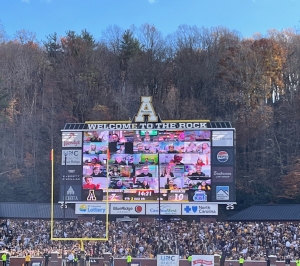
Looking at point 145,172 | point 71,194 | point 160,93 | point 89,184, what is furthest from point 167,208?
point 160,93

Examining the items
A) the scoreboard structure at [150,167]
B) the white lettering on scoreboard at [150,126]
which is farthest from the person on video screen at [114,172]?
the white lettering on scoreboard at [150,126]

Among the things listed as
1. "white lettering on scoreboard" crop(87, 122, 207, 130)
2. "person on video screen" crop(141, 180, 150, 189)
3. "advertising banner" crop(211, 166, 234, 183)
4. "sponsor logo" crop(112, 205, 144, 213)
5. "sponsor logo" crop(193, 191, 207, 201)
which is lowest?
"sponsor logo" crop(112, 205, 144, 213)

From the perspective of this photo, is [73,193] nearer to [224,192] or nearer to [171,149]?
[171,149]

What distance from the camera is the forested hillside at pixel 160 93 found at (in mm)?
38750

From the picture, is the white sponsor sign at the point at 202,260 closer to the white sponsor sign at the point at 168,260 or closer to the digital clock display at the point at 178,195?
the white sponsor sign at the point at 168,260

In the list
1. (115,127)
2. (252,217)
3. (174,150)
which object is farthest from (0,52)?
(252,217)

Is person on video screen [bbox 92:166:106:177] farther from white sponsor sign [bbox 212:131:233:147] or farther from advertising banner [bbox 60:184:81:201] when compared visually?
white sponsor sign [bbox 212:131:233:147]

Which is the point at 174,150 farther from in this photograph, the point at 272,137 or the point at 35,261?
the point at 272,137

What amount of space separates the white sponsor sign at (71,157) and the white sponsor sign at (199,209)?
6.44 meters

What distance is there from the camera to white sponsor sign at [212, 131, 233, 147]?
29.5m

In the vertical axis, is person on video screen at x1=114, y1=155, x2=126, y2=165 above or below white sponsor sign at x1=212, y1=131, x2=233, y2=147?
below

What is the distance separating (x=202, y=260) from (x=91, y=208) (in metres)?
8.54

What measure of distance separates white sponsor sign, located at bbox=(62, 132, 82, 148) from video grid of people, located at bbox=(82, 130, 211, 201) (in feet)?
1.24

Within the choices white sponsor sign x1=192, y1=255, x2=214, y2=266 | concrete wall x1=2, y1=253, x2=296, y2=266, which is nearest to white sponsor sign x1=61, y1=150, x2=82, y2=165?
concrete wall x1=2, y1=253, x2=296, y2=266
